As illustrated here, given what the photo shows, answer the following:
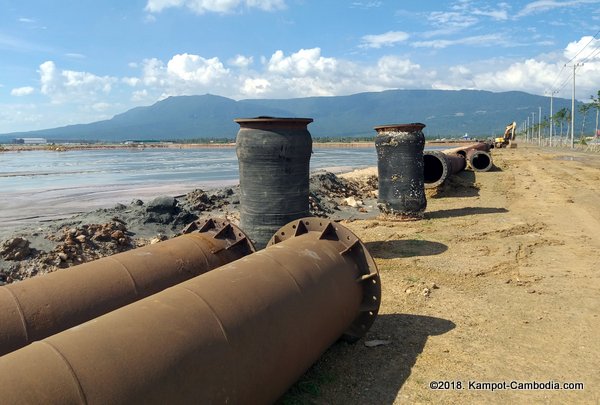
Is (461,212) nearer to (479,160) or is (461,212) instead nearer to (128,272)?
(128,272)

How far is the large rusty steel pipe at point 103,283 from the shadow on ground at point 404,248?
382 centimetres

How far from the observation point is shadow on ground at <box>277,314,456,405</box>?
355 cm

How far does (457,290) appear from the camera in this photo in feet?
19.7

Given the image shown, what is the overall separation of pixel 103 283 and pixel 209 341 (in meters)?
1.34

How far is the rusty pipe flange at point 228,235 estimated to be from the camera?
15.1ft

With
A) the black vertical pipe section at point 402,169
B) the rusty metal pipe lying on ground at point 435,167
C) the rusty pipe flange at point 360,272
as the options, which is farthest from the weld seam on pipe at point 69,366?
the rusty metal pipe lying on ground at point 435,167

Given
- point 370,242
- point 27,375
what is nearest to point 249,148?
point 370,242

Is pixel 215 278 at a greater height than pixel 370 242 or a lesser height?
greater

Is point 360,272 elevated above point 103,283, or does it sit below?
below

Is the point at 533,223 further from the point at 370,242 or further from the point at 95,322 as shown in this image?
the point at 95,322

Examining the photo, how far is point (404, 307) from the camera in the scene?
5.43 m

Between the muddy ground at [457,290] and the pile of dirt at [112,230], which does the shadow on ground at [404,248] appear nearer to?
the muddy ground at [457,290]

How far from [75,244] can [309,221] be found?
17.5 ft

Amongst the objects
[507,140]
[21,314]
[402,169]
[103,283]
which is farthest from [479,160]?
[507,140]
